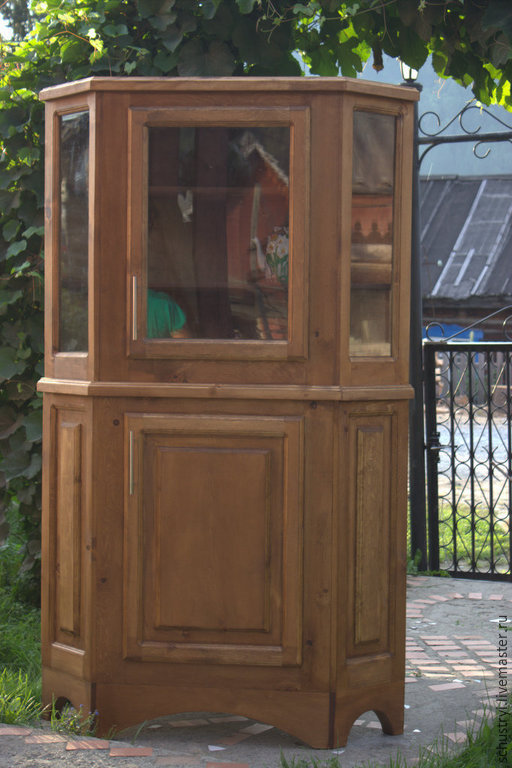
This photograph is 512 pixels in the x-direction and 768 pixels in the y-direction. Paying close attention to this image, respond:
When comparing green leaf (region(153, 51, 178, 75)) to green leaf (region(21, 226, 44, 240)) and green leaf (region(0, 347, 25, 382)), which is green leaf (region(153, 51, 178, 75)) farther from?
green leaf (region(0, 347, 25, 382))

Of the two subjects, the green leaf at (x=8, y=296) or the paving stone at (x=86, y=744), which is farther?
the green leaf at (x=8, y=296)

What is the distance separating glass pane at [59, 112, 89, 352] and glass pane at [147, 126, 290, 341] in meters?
0.27

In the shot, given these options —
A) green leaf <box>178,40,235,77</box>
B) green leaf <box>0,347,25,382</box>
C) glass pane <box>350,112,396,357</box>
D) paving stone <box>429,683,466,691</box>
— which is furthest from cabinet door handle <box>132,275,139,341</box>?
paving stone <box>429,683,466,691</box>

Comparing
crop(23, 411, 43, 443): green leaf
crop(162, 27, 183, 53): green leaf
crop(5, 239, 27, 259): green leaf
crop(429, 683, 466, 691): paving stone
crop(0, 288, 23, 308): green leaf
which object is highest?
crop(162, 27, 183, 53): green leaf

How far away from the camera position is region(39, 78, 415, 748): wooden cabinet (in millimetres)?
3479

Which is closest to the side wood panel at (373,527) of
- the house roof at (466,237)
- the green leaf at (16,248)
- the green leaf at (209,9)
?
the green leaf at (209,9)

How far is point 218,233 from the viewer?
12.2 ft

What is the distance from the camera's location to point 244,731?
3.74 meters

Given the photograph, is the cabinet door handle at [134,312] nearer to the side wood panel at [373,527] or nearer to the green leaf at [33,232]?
the side wood panel at [373,527]

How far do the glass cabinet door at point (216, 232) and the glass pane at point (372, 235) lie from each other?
0.23m

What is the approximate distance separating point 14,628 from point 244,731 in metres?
1.47

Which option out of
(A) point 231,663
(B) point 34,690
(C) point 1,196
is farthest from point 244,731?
(C) point 1,196

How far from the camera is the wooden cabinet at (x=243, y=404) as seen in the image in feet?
11.4

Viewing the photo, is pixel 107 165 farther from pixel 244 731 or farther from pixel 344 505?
pixel 244 731
